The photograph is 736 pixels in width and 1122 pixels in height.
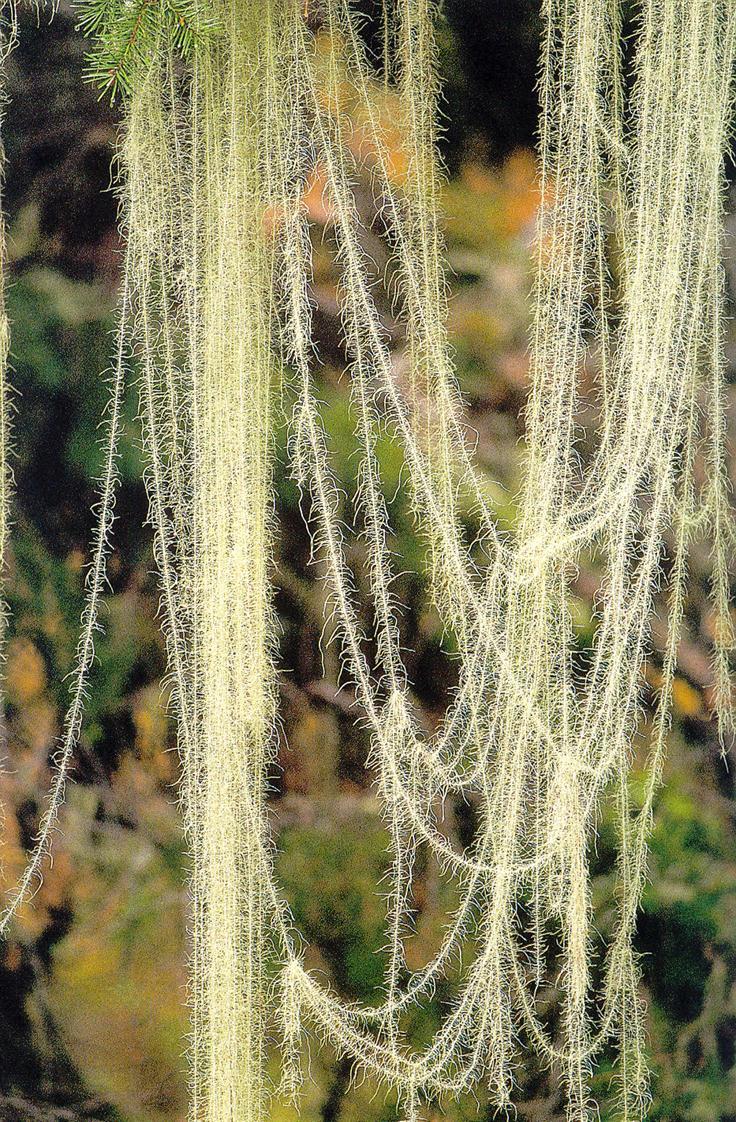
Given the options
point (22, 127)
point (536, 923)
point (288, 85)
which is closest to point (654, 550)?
point (536, 923)

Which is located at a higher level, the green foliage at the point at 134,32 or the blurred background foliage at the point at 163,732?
the green foliage at the point at 134,32

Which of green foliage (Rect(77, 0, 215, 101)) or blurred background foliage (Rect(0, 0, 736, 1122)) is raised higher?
green foliage (Rect(77, 0, 215, 101))

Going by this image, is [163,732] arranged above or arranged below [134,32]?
below

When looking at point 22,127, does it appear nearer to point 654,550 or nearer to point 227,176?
point 227,176
